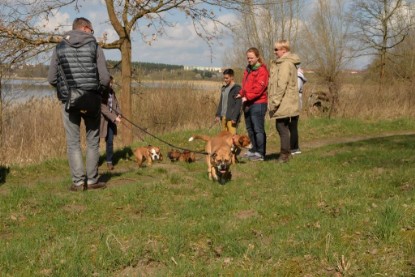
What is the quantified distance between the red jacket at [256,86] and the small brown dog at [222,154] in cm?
93

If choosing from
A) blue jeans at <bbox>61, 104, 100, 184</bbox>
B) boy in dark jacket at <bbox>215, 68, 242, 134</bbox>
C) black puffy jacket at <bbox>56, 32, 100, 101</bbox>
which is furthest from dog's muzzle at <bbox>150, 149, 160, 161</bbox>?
black puffy jacket at <bbox>56, 32, 100, 101</bbox>

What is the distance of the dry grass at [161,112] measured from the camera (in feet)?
38.5

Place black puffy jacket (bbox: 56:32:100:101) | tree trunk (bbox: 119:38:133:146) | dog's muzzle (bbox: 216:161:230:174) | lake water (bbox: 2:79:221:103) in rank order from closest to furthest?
black puffy jacket (bbox: 56:32:100:101)
dog's muzzle (bbox: 216:161:230:174)
tree trunk (bbox: 119:38:133:146)
lake water (bbox: 2:79:221:103)

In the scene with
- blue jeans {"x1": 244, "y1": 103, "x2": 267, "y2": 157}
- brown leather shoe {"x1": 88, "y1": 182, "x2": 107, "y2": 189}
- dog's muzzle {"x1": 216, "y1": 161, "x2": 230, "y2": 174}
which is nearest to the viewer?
dog's muzzle {"x1": 216, "y1": 161, "x2": 230, "y2": 174}

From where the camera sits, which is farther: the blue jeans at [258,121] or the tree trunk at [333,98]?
the tree trunk at [333,98]

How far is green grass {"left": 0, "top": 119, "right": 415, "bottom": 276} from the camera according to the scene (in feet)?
11.6

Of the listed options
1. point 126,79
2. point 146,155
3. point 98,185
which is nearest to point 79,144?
point 98,185

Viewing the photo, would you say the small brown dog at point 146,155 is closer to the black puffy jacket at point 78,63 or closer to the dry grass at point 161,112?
the dry grass at point 161,112

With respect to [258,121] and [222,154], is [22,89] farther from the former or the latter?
[222,154]

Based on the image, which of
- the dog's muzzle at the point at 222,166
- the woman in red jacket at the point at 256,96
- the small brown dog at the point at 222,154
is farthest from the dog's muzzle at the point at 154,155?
the dog's muzzle at the point at 222,166

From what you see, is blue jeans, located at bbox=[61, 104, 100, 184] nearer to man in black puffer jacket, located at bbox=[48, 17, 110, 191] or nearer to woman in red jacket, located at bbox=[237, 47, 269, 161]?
man in black puffer jacket, located at bbox=[48, 17, 110, 191]

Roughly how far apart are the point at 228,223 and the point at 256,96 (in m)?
4.37

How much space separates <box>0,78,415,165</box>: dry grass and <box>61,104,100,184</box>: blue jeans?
4.04m

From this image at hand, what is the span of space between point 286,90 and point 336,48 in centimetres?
2018
